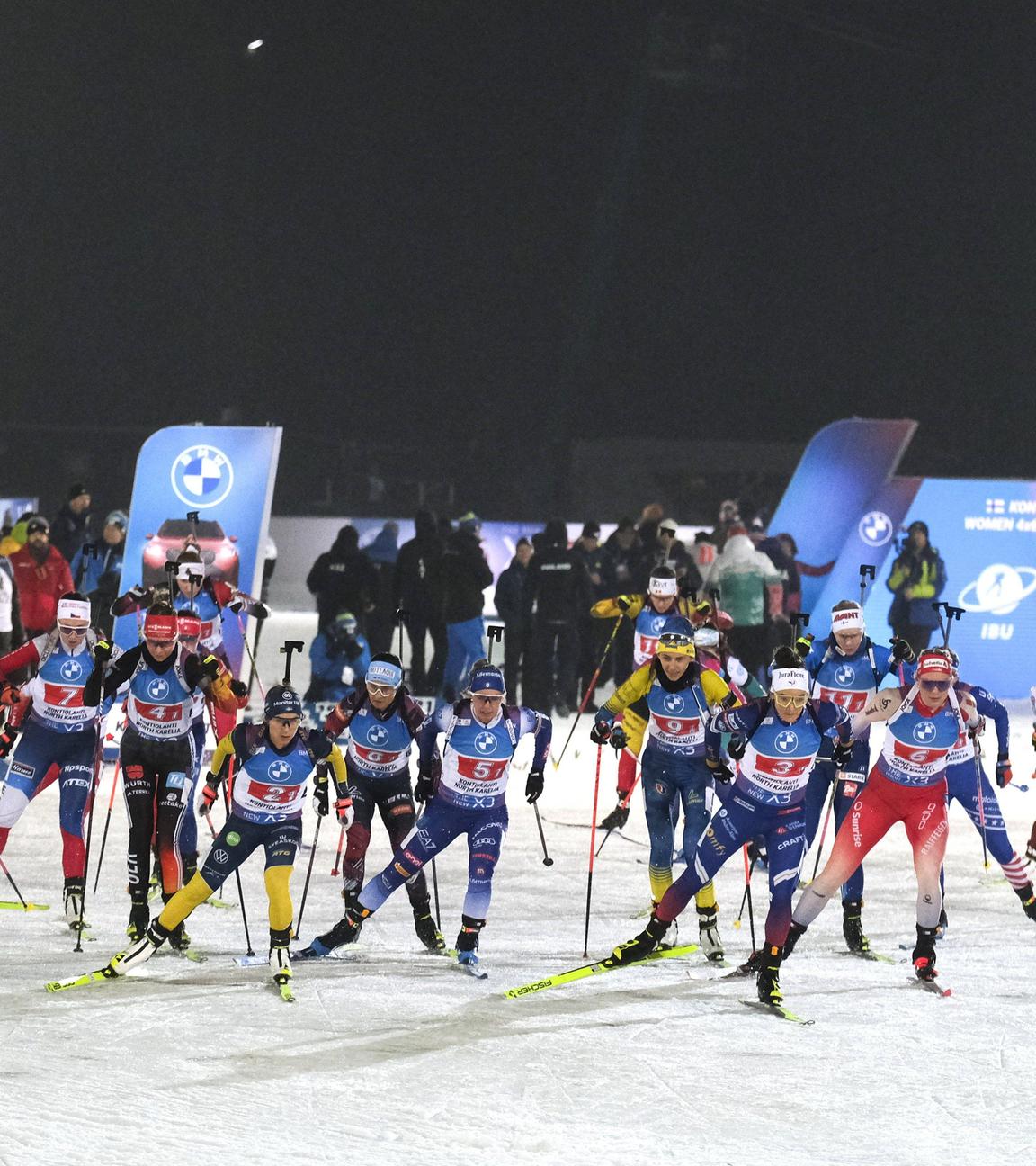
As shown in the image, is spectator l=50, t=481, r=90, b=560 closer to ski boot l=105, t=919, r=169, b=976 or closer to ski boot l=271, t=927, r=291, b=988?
ski boot l=105, t=919, r=169, b=976

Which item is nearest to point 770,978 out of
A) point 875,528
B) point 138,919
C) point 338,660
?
point 138,919

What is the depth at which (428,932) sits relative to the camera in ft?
26.0

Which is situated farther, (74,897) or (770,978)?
(74,897)

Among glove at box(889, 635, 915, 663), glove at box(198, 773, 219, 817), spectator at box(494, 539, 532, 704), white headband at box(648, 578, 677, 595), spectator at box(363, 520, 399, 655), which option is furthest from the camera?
spectator at box(494, 539, 532, 704)

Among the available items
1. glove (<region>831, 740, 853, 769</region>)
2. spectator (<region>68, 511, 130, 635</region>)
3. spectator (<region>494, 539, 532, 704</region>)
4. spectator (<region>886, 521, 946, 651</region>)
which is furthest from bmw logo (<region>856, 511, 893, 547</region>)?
glove (<region>831, 740, 853, 769</region>)

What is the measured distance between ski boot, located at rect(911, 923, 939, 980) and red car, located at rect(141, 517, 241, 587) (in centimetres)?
730

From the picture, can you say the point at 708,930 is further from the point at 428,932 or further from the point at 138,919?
the point at 138,919

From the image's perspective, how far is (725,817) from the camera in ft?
23.5

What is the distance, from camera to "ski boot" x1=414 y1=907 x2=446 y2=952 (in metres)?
7.89

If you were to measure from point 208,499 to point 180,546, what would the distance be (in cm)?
61

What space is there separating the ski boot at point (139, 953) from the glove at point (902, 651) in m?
4.09

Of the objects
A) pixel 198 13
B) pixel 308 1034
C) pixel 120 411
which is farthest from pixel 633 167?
pixel 308 1034

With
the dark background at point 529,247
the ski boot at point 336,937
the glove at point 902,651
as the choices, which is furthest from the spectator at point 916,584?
the dark background at point 529,247

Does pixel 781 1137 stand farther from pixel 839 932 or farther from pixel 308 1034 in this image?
pixel 839 932
